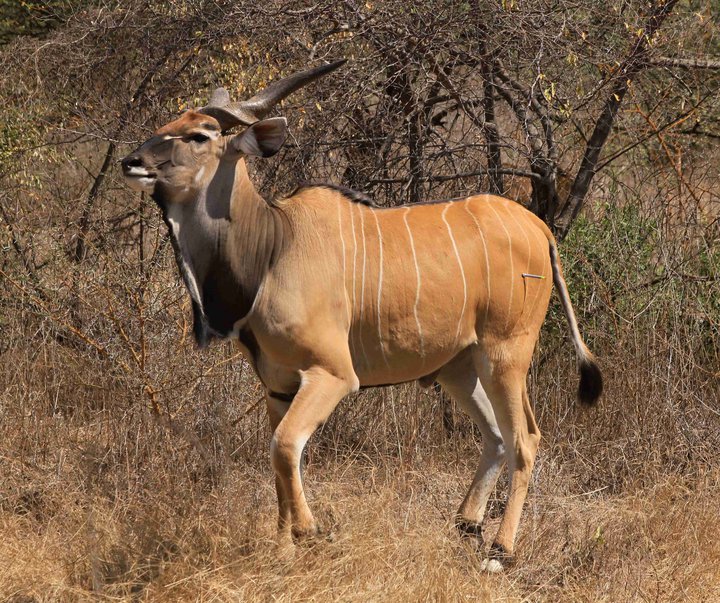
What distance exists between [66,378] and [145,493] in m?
1.05

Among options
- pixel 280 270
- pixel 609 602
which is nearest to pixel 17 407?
pixel 280 270

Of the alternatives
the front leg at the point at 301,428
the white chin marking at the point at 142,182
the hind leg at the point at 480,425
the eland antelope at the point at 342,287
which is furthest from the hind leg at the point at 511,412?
the white chin marking at the point at 142,182

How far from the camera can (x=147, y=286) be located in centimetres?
436

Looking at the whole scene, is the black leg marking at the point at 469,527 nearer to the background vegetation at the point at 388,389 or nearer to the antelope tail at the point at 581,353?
the background vegetation at the point at 388,389

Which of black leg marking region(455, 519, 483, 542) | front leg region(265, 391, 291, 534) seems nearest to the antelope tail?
black leg marking region(455, 519, 483, 542)

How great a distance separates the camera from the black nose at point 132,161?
305 centimetres

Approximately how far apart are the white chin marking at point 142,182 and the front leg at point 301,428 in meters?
0.71

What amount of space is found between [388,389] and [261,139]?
1.71 m

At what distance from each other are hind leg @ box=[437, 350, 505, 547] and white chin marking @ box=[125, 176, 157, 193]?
1.29 metres

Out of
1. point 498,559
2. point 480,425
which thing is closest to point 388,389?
point 480,425

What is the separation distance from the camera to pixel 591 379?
3.90 m

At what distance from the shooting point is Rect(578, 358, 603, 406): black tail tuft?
12.8 ft

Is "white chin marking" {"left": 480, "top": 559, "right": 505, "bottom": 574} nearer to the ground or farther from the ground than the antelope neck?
nearer to the ground

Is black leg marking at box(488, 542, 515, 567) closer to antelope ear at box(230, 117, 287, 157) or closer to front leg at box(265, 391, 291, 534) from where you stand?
front leg at box(265, 391, 291, 534)
